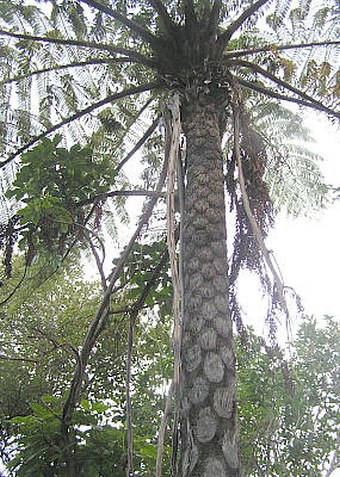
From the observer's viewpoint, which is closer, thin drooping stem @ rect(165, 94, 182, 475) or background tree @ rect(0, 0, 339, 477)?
thin drooping stem @ rect(165, 94, 182, 475)

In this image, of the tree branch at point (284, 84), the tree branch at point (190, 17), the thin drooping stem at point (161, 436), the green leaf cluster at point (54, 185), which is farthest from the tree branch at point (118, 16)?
the thin drooping stem at point (161, 436)

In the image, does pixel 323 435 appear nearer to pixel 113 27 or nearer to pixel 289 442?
pixel 289 442

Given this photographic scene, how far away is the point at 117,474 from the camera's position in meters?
2.21

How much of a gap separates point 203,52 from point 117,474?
85.0 inches

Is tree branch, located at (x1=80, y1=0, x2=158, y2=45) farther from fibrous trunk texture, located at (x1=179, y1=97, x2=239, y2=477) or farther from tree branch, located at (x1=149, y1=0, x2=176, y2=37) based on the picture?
fibrous trunk texture, located at (x1=179, y1=97, x2=239, y2=477)

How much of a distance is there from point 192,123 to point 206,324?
1.17 meters

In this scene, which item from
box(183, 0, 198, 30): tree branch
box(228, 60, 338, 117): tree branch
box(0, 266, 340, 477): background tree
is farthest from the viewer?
box(0, 266, 340, 477): background tree

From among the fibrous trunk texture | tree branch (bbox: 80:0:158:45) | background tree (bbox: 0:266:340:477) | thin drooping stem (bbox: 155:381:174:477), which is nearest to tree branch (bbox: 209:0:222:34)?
tree branch (bbox: 80:0:158:45)

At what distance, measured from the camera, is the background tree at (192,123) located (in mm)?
1632

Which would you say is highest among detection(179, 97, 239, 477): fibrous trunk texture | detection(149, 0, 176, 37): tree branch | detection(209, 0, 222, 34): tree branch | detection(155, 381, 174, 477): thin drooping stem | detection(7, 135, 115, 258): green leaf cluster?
detection(149, 0, 176, 37): tree branch

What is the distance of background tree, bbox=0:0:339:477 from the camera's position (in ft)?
5.35

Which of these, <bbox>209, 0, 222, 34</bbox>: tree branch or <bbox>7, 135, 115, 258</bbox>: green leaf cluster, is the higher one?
<bbox>209, 0, 222, 34</bbox>: tree branch

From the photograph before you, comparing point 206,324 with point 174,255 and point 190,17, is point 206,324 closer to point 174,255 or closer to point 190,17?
point 174,255

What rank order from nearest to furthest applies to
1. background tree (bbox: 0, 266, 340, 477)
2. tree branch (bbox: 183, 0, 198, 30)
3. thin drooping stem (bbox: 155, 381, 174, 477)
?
thin drooping stem (bbox: 155, 381, 174, 477)
tree branch (bbox: 183, 0, 198, 30)
background tree (bbox: 0, 266, 340, 477)
